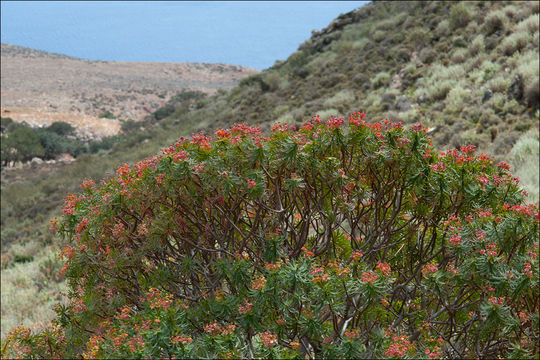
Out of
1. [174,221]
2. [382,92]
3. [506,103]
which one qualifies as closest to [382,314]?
[174,221]

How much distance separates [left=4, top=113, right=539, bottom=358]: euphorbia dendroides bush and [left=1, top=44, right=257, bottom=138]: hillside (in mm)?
57465

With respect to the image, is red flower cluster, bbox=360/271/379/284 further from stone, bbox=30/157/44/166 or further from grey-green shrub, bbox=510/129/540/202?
stone, bbox=30/157/44/166

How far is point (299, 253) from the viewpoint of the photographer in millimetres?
3609

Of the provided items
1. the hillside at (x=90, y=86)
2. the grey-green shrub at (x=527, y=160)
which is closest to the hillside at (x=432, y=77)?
the grey-green shrub at (x=527, y=160)

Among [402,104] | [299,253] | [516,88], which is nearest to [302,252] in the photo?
[299,253]

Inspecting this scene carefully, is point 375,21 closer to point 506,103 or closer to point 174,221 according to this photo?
point 506,103

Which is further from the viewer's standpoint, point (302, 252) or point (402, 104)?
point (402, 104)

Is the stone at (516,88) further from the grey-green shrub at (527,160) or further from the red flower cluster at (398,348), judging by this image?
the red flower cluster at (398,348)

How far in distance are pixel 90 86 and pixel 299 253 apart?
88699 millimetres

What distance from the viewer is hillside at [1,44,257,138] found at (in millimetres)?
62263

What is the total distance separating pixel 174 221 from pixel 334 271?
1.28 m

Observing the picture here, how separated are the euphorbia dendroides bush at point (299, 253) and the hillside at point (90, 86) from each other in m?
57.5

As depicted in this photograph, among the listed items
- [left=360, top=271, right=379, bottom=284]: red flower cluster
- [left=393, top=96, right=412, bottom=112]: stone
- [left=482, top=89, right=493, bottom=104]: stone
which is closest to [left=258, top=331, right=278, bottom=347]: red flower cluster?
[left=360, top=271, right=379, bottom=284]: red flower cluster

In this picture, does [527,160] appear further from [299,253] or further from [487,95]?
[299,253]
